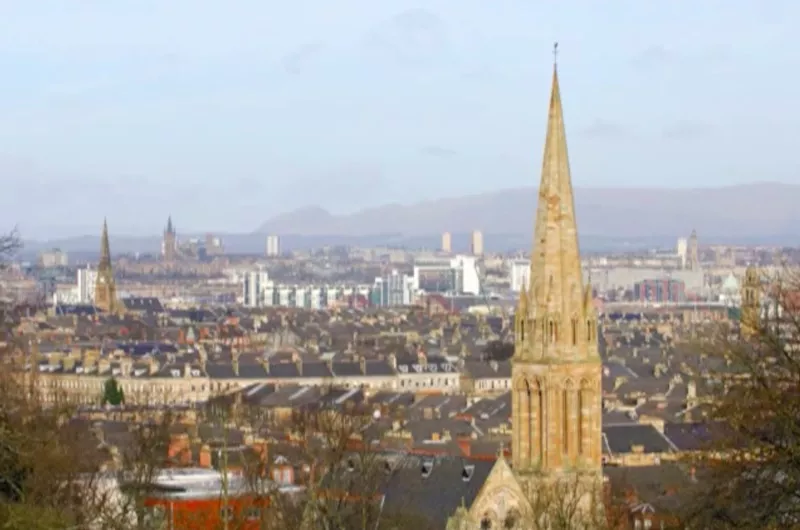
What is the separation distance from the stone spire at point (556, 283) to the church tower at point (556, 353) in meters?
0.01

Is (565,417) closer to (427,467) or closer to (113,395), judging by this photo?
(427,467)

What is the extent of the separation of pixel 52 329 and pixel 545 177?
415 feet

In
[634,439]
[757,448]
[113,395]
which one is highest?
[757,448]

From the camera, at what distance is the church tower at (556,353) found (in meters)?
36.0

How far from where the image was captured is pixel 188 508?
38781mm

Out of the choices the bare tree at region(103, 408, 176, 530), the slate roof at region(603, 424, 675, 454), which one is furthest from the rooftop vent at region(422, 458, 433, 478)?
the slate roof at region(603, 424, 675, 454)

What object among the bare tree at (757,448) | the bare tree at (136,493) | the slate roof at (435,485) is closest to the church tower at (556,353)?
the slate roof at (435,485)

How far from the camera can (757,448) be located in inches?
728

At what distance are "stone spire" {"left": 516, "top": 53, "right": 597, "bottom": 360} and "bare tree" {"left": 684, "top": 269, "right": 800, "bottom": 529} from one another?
16803 millimetres

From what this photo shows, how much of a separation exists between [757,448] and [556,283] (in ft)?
58.0

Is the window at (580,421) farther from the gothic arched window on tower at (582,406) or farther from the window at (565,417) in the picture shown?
the window at (565,417)

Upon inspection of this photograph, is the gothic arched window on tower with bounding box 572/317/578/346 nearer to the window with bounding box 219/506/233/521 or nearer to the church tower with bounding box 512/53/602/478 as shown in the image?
the church tower with bounding box 512/53/602/478

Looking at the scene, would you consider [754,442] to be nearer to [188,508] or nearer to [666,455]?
[188,508]

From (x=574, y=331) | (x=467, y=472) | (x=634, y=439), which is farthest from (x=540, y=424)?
(x=634, y=439)
